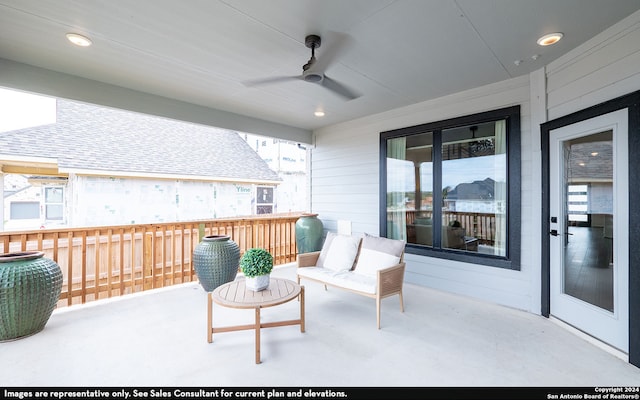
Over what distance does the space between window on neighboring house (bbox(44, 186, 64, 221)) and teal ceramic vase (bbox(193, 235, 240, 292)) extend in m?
4.92

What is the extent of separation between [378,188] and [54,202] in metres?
7.36

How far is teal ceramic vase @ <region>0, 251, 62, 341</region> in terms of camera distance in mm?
2516

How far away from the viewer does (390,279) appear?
3135mm

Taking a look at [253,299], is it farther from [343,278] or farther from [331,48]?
[331,48]

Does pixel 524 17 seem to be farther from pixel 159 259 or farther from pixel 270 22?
pixel 159 259

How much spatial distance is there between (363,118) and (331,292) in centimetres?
321

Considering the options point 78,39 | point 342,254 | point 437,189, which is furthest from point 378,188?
point 78,39

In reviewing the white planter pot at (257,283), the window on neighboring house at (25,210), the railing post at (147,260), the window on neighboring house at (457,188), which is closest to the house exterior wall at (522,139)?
the window on neighboring house at (457,188)

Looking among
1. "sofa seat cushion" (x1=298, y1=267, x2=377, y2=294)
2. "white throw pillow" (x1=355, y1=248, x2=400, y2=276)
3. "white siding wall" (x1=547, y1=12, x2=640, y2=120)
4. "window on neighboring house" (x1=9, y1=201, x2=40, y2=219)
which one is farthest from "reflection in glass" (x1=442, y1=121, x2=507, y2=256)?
"window on neighboring house" (x1=9, y1=201, x2=40, y2=219)

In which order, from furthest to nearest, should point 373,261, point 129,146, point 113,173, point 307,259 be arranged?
point 129,146
point 113,173
point 307,259
point 373,261

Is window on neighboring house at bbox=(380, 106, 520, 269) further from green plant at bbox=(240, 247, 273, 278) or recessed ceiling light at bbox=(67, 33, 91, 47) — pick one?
recessed ceiling light at bbox=(67, 33, 91, 47)

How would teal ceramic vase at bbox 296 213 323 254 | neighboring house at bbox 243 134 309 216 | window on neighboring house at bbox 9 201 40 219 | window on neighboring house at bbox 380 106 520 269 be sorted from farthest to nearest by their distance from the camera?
neighboring house at bbox 243 134 309 216 < window on neighboring house at bbox 9 201 40 219 < teal ceramic vase at bbox 296 213 323 254 < window on neighboring house at bbox 380 106 520 269

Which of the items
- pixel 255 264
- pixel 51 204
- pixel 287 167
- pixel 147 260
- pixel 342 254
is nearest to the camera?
pixel 255 264

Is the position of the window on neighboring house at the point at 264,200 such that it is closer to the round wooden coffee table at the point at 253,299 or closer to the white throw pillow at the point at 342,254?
the white throw pillow at the point at 342,254
